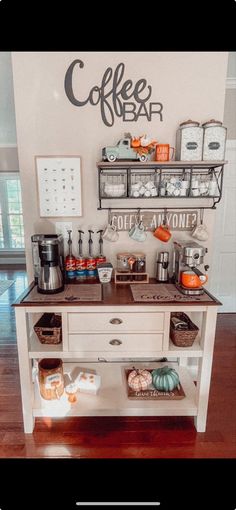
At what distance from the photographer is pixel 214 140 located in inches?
67.6

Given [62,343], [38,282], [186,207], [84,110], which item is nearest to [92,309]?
[62,343]

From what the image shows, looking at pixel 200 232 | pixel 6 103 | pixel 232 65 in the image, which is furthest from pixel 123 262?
pixel 6 103

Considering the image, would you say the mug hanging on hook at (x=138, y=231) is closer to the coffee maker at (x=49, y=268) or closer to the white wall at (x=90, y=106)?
the white wall at (x=90, y=106)

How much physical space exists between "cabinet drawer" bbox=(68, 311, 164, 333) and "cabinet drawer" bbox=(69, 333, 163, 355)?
0.04 m

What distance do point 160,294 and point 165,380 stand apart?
58 centimetres

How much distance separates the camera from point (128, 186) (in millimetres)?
1807

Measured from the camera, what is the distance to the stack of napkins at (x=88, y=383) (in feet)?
6.06

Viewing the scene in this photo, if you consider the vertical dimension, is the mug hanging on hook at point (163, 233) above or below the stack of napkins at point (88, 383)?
above

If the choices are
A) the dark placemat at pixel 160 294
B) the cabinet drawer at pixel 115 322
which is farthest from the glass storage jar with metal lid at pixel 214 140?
the cabinet drawer at pixel 115 322

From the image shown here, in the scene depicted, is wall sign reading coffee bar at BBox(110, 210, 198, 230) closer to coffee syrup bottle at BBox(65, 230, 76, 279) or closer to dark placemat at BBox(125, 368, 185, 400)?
coffee syrup bottle at BBox(65, 230, 76, 279)

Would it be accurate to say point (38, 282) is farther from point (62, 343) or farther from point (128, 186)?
point (128, 186)

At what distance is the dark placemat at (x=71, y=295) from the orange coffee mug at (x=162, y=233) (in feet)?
1.67

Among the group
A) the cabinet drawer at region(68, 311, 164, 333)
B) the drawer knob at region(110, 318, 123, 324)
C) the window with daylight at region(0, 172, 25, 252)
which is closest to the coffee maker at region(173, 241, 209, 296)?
the cabinet drawer at region(68, 311, 164, 333)
